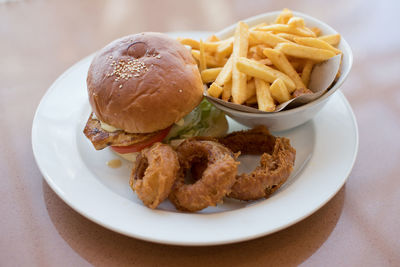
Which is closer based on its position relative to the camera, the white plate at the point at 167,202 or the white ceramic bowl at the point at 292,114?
the white plate at the point at 167,202

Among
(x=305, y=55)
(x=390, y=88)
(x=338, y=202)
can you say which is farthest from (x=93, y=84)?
(x=390, y=88)

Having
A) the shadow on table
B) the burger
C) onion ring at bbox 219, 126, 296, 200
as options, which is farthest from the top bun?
the shadow on table

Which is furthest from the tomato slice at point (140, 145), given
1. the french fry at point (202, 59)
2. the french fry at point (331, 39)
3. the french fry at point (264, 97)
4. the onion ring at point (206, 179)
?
the french fry at point (331, 39)

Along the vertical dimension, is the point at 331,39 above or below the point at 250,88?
above

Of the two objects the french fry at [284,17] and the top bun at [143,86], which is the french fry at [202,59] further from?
the french fry at [284,17]

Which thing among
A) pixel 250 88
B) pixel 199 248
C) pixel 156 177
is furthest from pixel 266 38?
pixel 199 248

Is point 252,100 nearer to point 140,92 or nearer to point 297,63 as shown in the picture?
point 297,63

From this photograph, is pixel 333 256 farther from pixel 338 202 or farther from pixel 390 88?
pixel 390 88
